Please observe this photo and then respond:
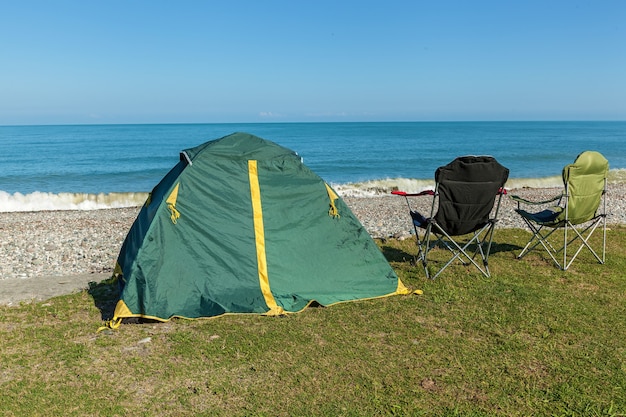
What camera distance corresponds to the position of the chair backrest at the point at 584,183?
6895 millimetres

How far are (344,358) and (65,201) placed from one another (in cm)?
1831

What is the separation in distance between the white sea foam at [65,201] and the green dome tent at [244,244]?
14.7 meters

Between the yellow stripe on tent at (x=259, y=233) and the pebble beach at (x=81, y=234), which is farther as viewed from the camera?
the pebble beach at (x=81, y=234)

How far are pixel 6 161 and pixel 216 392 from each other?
38.7 meters

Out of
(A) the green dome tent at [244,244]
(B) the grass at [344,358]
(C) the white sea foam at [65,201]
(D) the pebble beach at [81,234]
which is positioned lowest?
(C) the white sea foam at [65,201]

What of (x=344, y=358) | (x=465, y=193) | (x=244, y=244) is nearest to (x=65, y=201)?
(x=244, y=244)

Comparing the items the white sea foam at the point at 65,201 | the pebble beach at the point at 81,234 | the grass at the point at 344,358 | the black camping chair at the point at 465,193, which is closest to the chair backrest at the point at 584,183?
the black camping chair at the point at 465,193

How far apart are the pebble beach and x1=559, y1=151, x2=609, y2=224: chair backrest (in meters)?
3.10

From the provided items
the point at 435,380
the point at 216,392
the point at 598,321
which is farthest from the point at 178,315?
the point at 598,321

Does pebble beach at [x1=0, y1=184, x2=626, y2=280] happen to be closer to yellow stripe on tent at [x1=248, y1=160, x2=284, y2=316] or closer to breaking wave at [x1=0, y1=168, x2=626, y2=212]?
breaking wave at [x1=0, y1=168, x2=626, y2=212]

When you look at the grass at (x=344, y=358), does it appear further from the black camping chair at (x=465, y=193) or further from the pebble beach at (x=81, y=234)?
the pebble beach at (x=81, y=234)

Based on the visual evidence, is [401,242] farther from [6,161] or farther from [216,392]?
[6,161]

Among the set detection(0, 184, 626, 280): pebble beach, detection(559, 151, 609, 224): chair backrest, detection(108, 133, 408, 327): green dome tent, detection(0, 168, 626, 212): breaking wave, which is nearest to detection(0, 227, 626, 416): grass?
detection(108, 133, 408, 327): green dome tent

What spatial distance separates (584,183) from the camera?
7.02m
